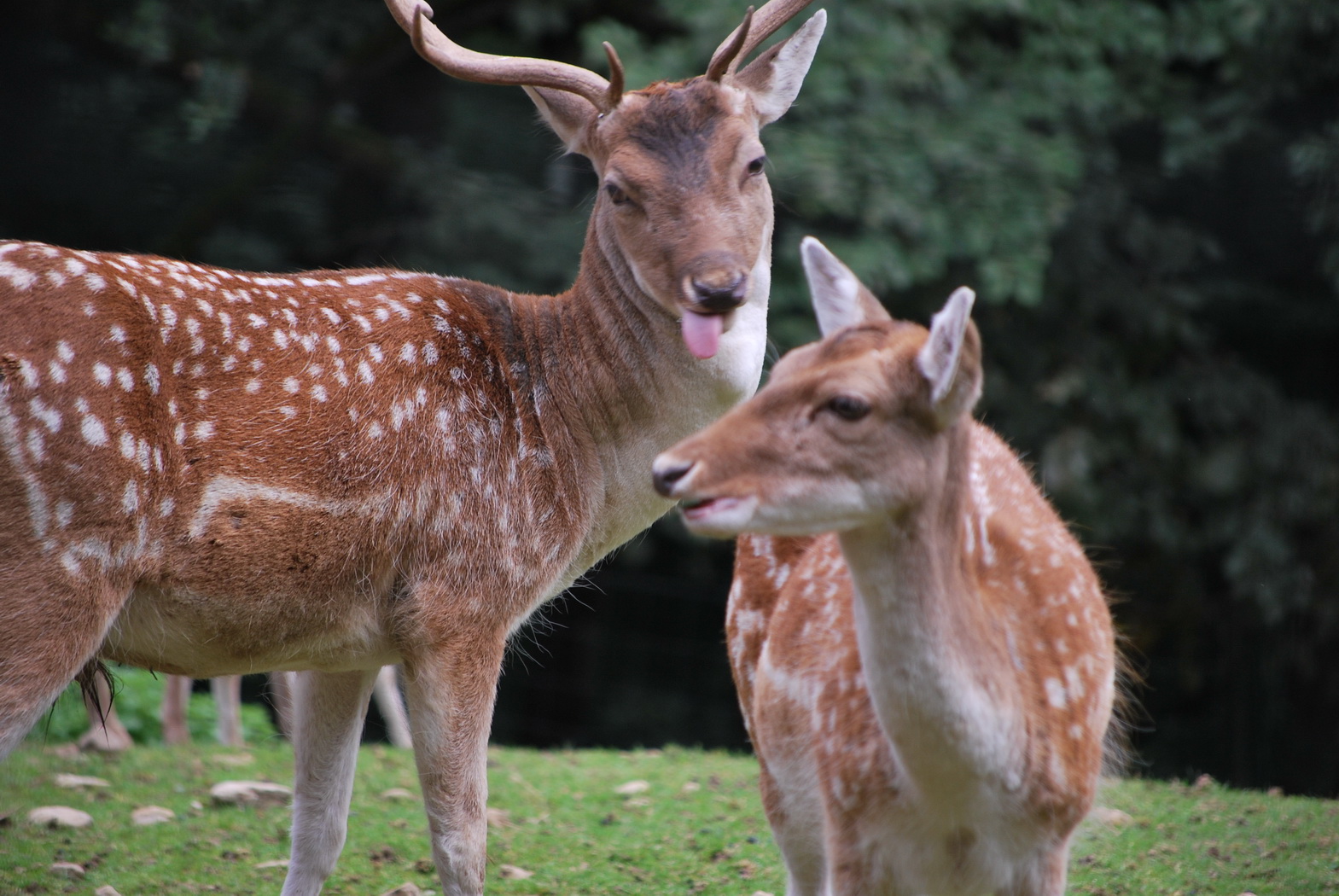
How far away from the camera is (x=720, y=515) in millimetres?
2662

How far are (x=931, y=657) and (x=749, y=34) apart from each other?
2454 millimetres

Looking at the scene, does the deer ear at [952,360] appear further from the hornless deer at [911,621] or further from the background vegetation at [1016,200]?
the background vegetation at [1016,200]

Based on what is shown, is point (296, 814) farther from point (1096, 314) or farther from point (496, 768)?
point (1096, 314)

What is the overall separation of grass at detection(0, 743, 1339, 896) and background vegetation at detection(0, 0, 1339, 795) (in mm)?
3165

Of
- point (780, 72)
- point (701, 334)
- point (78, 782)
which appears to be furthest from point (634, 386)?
point (78, 782)

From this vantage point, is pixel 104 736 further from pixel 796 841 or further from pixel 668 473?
pixel 668 473

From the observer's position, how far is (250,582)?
3.51 meters

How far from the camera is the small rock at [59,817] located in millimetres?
5004

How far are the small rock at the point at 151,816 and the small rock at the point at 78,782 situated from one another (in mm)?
423

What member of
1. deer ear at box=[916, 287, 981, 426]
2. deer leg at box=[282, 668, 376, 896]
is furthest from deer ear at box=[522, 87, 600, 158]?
deer ear at box=[916, 287, 981, 426]

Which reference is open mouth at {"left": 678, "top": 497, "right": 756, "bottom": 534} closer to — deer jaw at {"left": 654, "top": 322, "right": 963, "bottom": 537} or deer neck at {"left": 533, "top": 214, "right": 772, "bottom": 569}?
deer jaw at {"left": 654, "top": 322, "right": 963, "bottom": 537}

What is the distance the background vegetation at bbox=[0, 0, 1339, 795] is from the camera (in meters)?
8.21

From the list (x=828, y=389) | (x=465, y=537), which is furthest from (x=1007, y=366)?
(x=828, y=389)

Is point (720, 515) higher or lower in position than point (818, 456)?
lower
